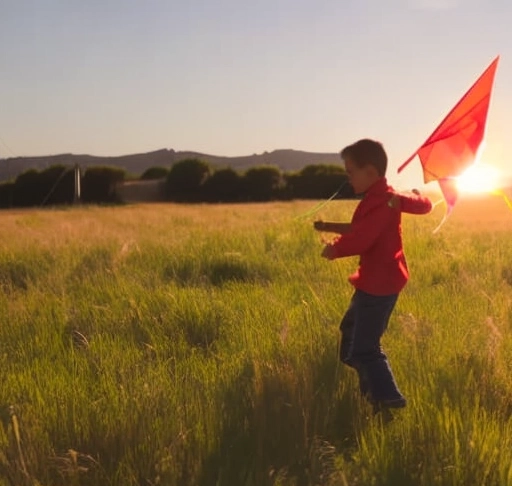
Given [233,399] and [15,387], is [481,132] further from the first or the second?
[15,387]

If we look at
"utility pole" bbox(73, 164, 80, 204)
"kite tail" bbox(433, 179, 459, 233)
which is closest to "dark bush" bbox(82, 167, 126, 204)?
"utility pole" bbox(73, 164, 80, 204)

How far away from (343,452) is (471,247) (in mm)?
6282

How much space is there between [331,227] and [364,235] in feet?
1.00

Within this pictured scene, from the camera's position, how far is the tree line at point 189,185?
37.8 metres

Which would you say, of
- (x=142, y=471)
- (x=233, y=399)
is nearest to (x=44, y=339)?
(x=233, y=399)

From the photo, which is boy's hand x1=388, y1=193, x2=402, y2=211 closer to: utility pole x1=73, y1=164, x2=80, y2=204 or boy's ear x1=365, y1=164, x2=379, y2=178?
boy's ear x1=365, y1=164, x2=379, y2=178

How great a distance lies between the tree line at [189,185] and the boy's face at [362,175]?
3501cm

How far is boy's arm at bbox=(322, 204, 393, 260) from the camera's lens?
3.06m

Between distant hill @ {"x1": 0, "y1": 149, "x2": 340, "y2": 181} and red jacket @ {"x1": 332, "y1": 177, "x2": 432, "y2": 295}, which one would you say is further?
distant hill @ {"x1": 0, "y1": 149, "x2": 340, "y2": 181}

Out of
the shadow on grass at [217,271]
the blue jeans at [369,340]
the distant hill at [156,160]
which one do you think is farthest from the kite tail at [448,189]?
the distant hill at [156,160]

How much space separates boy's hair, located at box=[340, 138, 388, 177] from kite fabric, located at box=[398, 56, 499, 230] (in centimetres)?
28

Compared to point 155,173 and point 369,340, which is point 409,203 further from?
point 155,173

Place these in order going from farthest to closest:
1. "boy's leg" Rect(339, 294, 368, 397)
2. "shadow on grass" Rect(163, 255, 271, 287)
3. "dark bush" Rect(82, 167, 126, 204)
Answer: "dark bush" Rect(82, 167, 126, 204) → "shadow on grass" Rect(163, 255, 271, 287) → "boy's leg" Rect(339, 294, 368, 397)

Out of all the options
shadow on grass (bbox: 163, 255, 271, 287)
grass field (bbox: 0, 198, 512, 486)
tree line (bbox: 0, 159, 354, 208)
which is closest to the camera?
grass field (bbox: 0, 198, 512, 486)
